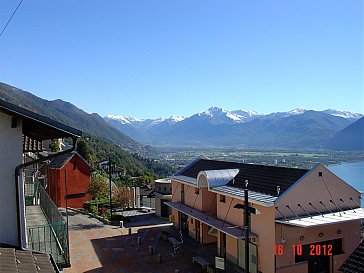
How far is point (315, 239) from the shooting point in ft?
63.7

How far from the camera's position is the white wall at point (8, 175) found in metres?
6.68

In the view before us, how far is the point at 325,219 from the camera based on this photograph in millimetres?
18250

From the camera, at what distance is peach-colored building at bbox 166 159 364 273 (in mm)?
18438

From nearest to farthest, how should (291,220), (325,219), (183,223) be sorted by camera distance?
(291,220) < (325,219) < (183,223)

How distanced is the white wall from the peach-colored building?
45.3ft

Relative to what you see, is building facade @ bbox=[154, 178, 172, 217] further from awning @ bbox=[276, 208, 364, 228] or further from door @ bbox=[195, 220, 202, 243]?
awning @ bbox=[276, 208, 364, 228]

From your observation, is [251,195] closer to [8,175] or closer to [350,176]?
[8,175]

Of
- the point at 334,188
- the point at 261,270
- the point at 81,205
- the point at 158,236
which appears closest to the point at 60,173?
the point at 81,205

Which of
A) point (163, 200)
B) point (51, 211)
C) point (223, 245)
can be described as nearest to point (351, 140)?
point (163, 200)

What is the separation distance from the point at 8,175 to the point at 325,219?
52.9 ft

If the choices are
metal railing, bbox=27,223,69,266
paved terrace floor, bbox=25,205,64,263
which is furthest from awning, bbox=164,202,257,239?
paved terrace floor, bbox=25,205,64,263

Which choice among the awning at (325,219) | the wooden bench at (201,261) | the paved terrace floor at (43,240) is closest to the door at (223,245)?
the wooden bench at (201,261)

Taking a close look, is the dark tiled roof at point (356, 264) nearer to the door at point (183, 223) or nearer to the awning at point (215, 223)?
the awning at point (215, 223)

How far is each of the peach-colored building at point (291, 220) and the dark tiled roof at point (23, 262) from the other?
44.2ft
